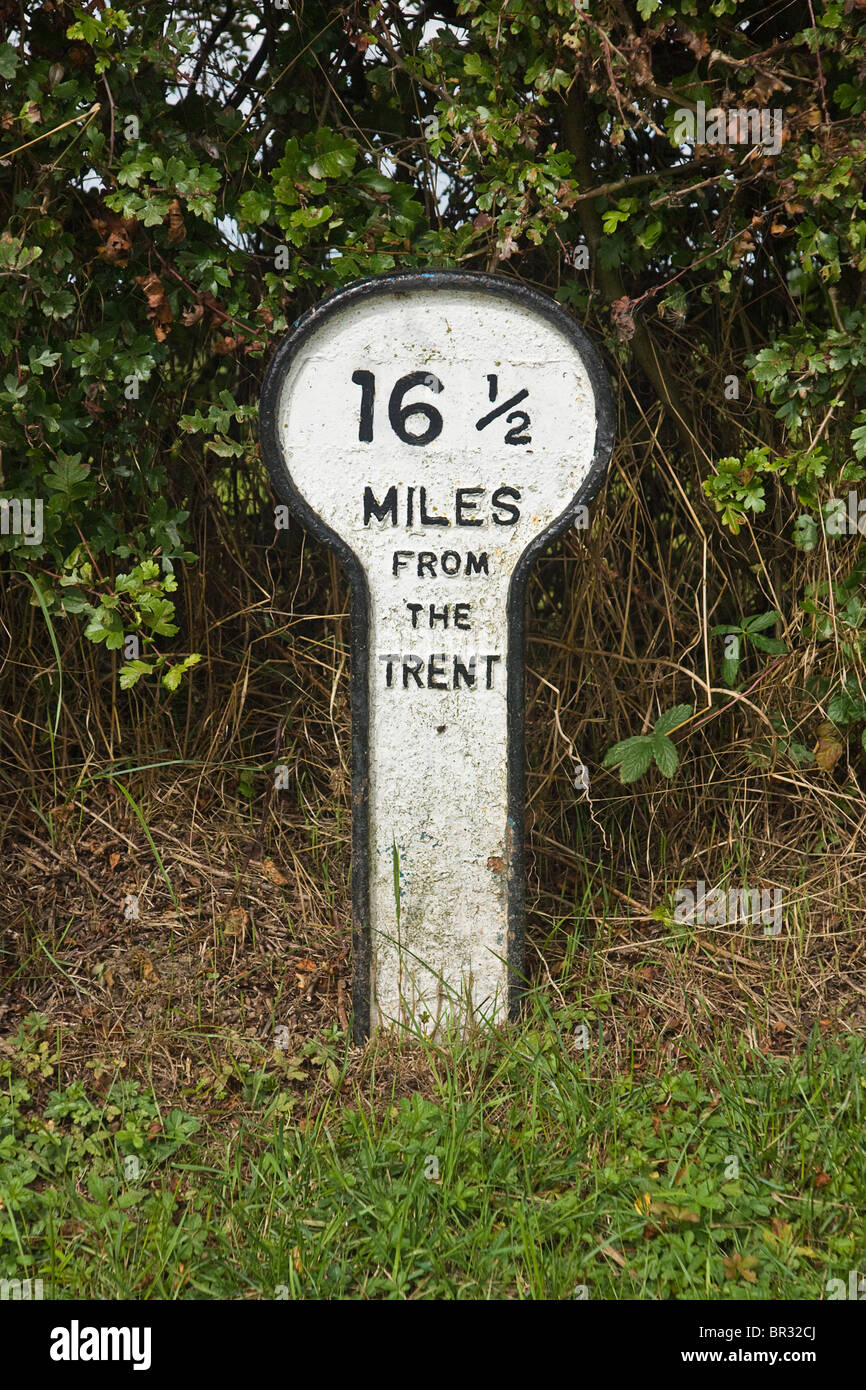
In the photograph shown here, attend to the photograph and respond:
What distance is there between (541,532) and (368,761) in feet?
1.97

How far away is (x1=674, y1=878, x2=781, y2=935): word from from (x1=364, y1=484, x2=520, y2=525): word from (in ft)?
3.59

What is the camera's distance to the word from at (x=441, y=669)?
91.7 inches

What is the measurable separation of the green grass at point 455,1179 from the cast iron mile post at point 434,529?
0.27 meters

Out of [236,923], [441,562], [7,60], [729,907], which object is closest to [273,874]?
[236,923]

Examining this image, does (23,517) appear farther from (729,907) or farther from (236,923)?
(729,907)

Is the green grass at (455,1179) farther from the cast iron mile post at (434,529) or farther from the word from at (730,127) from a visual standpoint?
the word from at (730,127)

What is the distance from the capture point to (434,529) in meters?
2.30

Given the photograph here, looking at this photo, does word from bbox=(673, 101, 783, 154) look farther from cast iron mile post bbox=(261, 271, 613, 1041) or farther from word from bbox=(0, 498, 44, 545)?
word from bbox=(0, 498, 44, 545)

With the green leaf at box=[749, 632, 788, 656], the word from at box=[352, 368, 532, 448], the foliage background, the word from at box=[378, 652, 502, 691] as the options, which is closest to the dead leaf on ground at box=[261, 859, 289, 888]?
the foliage background

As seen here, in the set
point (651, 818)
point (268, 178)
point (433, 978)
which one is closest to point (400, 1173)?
point (433, 978)

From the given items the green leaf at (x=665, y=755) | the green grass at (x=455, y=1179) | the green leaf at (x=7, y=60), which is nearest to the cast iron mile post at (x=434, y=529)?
the green grass at (x=455, y=1179)

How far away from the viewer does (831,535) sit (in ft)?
8.79

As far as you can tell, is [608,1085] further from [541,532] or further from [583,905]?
[541,532]

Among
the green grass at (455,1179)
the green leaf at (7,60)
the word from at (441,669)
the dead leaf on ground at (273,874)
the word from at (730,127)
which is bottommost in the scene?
the green grass at (455,1179)
